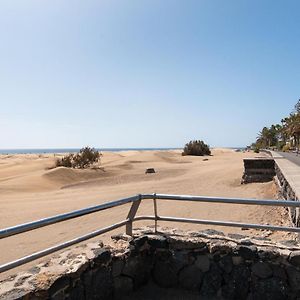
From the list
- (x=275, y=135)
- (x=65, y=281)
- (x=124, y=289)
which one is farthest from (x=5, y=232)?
(x=275, y=135)

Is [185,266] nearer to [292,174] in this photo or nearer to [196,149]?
[292,174]

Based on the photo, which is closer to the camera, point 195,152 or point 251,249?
point 251,249

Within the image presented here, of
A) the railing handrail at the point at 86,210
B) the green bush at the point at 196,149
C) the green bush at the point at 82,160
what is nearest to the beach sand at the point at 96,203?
the railing handrail at the point at 86,210

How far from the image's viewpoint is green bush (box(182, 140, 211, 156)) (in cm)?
5535

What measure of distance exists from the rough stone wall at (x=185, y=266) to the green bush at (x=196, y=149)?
50.3m

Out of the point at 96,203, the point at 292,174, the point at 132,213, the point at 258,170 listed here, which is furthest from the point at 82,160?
the point at 132,213

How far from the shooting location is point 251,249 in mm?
4684

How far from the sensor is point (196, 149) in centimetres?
5584

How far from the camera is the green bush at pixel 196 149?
55.4 meters

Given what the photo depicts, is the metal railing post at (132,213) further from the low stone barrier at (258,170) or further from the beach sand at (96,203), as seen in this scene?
the low stone barrier at (258,170)

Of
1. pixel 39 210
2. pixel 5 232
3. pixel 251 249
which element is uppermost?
pixel 5 232

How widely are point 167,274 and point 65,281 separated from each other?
5.66 feet

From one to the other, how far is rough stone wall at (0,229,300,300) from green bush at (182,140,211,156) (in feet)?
165

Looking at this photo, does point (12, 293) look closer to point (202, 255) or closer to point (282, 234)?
point (202, 255)
